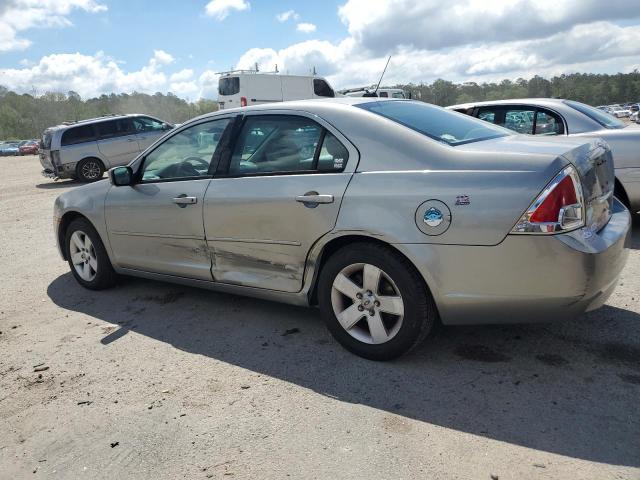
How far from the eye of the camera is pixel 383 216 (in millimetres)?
3143

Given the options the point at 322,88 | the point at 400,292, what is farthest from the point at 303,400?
the point at 322,88

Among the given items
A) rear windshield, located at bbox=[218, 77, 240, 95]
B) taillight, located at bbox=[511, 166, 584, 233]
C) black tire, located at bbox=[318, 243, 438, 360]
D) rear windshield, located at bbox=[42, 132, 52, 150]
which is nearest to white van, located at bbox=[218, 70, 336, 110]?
rear windshield, located at bbox=[218, 77, 240, 95]

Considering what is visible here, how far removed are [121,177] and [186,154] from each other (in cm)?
64

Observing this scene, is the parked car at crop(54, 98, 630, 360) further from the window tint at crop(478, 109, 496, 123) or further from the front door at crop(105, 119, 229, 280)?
the window tint at crop(478, 109, 496, 123)

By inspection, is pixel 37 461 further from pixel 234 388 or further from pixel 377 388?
pixel 377 388

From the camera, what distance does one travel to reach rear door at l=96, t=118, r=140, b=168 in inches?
644

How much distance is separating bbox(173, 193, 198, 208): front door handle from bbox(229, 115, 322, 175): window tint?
1.29 ft

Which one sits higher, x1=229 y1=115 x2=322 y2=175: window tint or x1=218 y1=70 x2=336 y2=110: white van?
x1=218 y1=70 x2=336 y2=110: white van

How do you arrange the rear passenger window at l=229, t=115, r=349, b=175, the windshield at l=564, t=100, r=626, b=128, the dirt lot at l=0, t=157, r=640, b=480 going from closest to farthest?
the dirt lot at l=0, t=157, r=640, b=480
the rear passenger window at l=229, t=115, r=349, b=175
the windshield at l=564, t=100, r=626, b=128

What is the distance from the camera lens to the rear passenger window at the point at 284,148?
3.49 m

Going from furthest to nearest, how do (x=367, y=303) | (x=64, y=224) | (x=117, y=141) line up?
(x=117, y=141) < (x=64, y=224) < (x=367, y=303)

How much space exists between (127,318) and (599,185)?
12.0 ft

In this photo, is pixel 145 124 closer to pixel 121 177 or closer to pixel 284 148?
pixel 121 177

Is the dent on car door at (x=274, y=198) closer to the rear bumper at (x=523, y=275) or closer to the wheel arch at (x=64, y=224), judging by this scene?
the rear bumper at (x=523, y=275)
